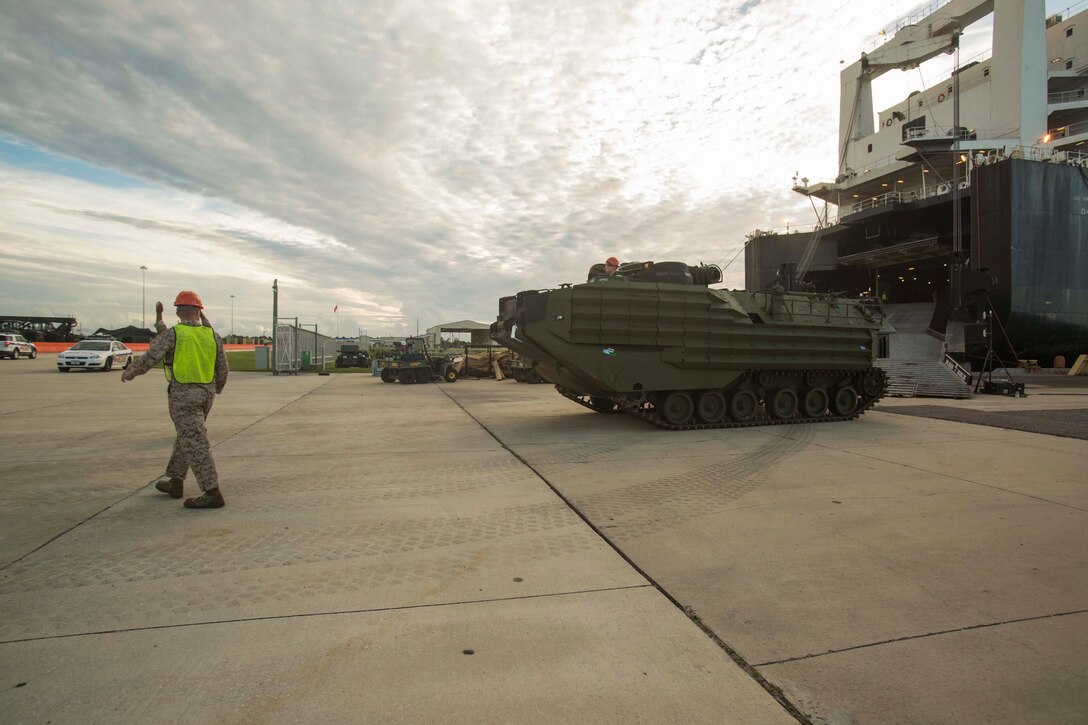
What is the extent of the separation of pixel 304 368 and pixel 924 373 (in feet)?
85.8

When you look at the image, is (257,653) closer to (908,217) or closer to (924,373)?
(924,373)

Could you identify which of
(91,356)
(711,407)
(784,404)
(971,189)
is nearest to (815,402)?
(784,404)

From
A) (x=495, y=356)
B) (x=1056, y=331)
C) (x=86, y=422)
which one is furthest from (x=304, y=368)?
(x=1056, y=331)

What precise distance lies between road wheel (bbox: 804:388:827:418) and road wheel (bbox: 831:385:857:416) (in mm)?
307

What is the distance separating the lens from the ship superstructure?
23734 millimetres

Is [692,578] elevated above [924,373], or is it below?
below

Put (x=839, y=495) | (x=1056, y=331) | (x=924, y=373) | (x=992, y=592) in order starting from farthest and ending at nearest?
(x=1056, y=331)
(x=924, y=373)
(x=839, y=495)
(x=992, y=592)

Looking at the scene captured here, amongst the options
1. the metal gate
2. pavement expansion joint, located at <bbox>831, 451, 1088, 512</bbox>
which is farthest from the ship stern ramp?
the metal gate

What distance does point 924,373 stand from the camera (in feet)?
56.1

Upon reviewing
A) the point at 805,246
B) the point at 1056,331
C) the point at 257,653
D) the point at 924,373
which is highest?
the point at 805,246

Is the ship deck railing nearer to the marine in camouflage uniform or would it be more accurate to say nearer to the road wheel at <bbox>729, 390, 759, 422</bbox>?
the road wheel at <bbox>729, 390, 759, 422</bbox>

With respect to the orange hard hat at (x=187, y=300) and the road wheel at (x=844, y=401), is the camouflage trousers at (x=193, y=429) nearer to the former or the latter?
the orange hard hat at (x=187, y=300)

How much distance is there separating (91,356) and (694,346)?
24656 mm

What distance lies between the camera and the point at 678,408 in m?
9.68
